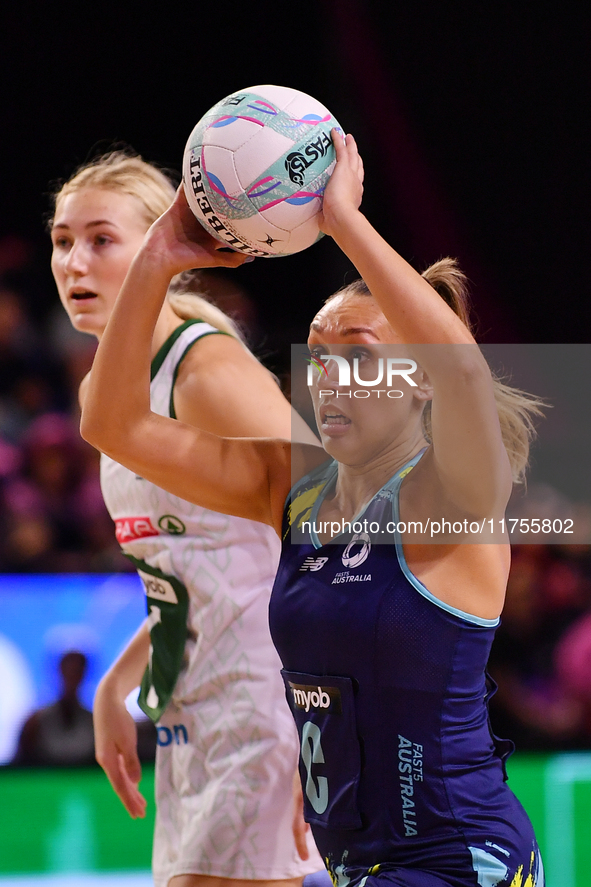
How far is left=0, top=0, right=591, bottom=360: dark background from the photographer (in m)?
7.10

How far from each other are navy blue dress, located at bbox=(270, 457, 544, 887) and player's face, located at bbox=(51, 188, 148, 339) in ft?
3.46

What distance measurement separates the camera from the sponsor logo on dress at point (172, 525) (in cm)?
226

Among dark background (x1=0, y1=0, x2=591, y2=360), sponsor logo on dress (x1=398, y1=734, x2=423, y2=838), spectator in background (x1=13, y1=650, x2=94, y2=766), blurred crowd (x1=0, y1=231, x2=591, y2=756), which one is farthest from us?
dark background (x1=0, y1=0, x2=591, y2=360)

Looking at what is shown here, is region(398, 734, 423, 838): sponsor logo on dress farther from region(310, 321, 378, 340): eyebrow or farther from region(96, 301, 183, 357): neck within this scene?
region(96, 301, 183, 357): neck

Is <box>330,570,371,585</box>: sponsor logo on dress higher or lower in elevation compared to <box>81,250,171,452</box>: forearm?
lower

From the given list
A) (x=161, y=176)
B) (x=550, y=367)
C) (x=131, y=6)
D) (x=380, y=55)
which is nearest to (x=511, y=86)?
Answer: (x=380, y=55)

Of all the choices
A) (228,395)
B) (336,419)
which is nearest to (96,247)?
(228,395)

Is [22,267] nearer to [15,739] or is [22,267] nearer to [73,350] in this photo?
[73,350]

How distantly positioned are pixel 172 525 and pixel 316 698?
28.9 inches

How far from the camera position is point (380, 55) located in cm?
719

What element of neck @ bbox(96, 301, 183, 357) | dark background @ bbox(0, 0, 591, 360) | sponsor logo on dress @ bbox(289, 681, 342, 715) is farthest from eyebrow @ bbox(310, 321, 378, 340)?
dark background @ bbox(0, 0, 591, 360)

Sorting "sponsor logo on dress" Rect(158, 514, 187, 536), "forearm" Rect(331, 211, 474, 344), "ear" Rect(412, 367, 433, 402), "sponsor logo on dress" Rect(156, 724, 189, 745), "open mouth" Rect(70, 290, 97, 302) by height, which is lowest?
"sponsor logo on dress" Rect(156, 724, 189, 745)

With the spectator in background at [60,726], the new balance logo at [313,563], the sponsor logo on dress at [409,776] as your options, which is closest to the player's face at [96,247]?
the new balance logo at [313,563]

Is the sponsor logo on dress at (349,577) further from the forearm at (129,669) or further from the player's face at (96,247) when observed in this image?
the player's face at (96,247)
